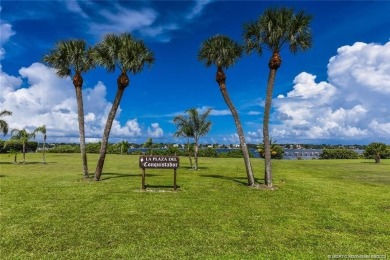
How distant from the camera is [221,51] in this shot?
69.8ft

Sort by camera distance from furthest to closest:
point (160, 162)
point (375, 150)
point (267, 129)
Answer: point (375, 150), point (267, 129), point (160, 162)

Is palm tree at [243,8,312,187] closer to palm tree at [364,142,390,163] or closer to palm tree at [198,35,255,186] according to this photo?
palm tree at [198,35,255,186]

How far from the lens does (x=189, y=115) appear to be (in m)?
36.8

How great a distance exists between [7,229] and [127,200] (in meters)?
5.66

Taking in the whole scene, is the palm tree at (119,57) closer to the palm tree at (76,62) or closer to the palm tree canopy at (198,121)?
the palm tree at (76,62)

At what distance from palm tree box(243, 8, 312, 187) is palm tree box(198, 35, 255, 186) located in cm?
114

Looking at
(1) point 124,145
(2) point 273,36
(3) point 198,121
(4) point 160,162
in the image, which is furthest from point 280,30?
(1) point 124,145

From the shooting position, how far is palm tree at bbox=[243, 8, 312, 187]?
19.3m

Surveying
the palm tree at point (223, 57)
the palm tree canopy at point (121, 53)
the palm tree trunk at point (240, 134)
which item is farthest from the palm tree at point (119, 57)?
the palm tree trunk at point (240, 134)

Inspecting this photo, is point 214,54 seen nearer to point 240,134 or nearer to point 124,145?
point 240,134

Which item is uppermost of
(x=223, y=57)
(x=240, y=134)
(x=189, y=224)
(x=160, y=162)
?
(x=223, y=57)

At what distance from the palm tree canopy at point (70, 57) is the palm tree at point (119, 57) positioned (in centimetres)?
99

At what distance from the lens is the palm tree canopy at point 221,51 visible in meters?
21.3

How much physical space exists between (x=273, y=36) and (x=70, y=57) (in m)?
14.5
